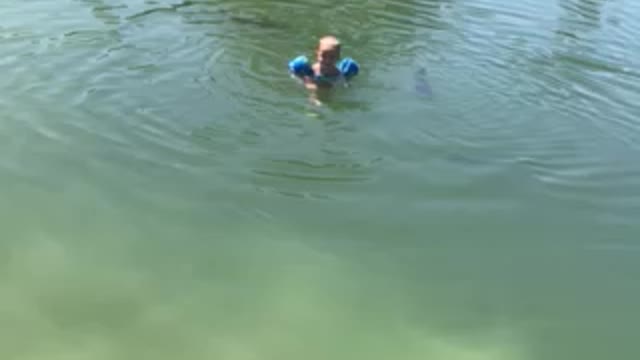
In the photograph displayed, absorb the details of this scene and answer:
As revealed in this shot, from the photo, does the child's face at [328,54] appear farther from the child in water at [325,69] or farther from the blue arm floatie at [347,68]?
the blue arm floatie at [347,68]

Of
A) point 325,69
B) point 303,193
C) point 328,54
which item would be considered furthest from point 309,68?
point 303,193

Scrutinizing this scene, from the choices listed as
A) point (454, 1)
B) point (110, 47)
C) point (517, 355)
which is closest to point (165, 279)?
point (517, 355)

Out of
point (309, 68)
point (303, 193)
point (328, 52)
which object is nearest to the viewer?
point (303, 193)

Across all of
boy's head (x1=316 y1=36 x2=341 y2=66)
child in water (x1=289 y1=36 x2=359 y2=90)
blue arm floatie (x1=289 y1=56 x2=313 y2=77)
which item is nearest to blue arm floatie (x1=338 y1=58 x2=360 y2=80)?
child in water (x1=289 y1=36 x2=359 y2=90)

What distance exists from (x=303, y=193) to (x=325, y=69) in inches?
97.7

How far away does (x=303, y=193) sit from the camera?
9273mm

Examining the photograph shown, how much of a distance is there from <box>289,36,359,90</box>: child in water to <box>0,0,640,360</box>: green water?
228 mm

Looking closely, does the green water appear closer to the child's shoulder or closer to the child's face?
the child's shoulder

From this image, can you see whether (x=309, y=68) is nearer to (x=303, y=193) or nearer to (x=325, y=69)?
(x=325, y=69)

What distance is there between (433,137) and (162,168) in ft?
9.76

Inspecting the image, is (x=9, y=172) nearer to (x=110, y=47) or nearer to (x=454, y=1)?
(x=110, y=47)

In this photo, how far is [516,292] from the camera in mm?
8086

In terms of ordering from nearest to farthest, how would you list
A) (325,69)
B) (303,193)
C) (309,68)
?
(303,193)
(325,69)
(309,68)

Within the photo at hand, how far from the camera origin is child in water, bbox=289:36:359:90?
11.2m
